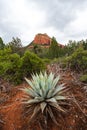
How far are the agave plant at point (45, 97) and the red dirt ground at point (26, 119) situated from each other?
24 cm

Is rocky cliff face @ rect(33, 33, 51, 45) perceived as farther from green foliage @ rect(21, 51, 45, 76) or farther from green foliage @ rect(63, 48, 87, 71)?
green foliage @ rect(21, 51, 45, 76)

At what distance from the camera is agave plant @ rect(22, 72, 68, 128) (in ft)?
19.8

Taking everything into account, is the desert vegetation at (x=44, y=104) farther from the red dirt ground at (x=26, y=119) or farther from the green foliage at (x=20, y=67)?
the green foliage at (x=20, y=67)

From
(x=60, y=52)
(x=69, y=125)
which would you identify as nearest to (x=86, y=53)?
(x=69, y=125)

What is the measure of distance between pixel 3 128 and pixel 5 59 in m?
3.99

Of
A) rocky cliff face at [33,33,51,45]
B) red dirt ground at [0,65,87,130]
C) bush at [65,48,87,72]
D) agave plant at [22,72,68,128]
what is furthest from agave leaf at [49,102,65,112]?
rocky cliff face at [33,33,51,45]

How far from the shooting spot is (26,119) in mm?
6266

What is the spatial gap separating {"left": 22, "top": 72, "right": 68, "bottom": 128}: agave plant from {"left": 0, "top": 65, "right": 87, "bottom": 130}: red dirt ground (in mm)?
244

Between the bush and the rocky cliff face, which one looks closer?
the bush

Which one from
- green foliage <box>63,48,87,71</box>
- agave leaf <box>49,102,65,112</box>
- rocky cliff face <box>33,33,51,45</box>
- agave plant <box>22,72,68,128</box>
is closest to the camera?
agave leaf <box>49,102,65,112</box>

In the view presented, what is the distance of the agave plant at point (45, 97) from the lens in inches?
238

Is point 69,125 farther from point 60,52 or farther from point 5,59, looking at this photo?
point 60,52

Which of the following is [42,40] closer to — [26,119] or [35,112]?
[26,119]

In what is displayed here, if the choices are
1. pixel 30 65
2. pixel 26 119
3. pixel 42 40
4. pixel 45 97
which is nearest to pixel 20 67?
pixel 30 65
